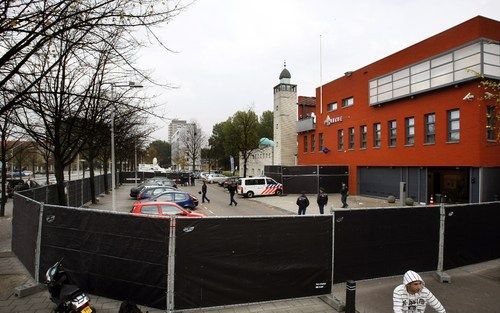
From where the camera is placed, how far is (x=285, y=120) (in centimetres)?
4884

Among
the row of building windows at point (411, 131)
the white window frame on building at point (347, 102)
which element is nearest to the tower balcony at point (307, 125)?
the row of building windows at point (411, 131)

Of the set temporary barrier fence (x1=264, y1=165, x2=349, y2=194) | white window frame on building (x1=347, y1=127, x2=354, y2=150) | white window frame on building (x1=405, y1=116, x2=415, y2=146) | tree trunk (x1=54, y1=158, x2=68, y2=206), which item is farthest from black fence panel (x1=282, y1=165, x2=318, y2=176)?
tree trunk (x1=54, y1=158, x2=68, y2=206)

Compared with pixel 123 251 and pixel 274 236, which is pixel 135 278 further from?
pixel 274 236

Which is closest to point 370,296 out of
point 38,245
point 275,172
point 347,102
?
point 38,245

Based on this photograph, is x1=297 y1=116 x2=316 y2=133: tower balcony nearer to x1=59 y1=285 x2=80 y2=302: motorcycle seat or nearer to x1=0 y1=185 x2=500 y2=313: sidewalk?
x1=0 y1=185 x2=500 y2=313: sidewalk

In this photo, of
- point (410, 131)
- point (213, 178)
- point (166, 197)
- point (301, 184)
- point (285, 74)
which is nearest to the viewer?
point (166, 197)

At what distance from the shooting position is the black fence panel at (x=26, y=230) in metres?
8.68

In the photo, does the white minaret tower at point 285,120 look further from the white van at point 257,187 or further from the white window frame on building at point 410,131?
the white window frame on building at point 410,131

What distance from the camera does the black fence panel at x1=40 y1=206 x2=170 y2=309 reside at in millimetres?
6836

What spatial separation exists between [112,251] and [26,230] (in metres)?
3.89

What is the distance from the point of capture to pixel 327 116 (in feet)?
122

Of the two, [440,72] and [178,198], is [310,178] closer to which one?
[440,72]

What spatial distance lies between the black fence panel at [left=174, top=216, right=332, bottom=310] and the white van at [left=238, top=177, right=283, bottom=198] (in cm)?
2413

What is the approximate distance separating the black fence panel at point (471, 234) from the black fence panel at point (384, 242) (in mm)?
560
